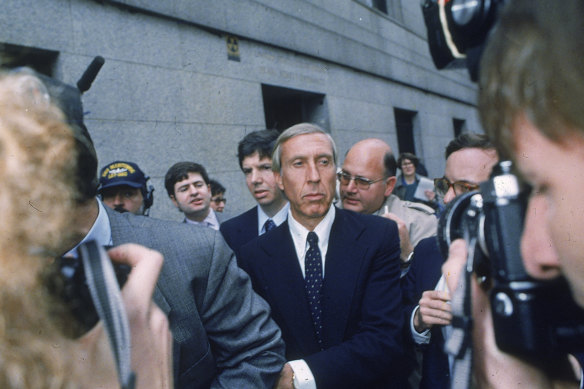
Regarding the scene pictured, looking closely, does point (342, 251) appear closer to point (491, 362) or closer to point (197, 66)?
point (491, 362)

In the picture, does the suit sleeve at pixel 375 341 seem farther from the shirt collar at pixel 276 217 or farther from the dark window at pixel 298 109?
the dark window at pixel 298 109

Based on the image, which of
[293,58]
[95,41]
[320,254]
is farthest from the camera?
[293,58]

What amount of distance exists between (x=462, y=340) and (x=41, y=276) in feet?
2.36

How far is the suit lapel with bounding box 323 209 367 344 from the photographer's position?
5.84 feet

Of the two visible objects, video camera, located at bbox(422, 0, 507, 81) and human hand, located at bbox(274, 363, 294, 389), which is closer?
video camera, located at bbox(422, 0, 507, 81)

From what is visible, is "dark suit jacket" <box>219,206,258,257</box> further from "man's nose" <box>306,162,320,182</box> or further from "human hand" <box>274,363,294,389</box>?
"human hand" <box>274,363,294,389</box>

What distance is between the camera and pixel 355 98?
7961 mm

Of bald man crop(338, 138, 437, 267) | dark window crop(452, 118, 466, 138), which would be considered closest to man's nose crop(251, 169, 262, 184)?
bald man crop(338, 138, 437, 267)

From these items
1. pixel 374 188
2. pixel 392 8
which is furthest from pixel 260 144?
pixel 392 8

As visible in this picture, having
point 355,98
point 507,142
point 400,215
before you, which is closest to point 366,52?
point 355,98

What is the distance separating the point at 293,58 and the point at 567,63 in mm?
6285

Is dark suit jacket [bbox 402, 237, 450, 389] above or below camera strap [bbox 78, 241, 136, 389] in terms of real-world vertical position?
below

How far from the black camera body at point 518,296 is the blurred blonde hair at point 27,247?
725 mm

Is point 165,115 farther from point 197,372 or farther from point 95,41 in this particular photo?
point 197,372
